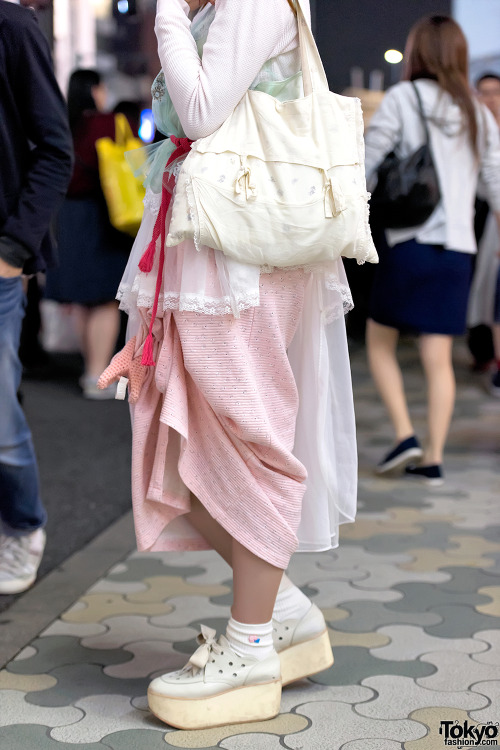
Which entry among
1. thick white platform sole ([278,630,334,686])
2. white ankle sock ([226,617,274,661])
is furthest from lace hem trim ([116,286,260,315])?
thick white platform sole ([278,630,334,686])

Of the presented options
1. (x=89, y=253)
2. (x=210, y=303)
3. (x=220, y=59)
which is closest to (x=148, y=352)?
(x=210, y=303)

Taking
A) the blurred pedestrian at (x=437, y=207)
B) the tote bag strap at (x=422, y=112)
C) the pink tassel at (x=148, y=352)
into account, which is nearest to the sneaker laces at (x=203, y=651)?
the pink tassel at (x=148, y=352)

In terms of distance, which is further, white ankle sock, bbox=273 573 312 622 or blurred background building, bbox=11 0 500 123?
blurred background building, bbox=11 0 500 123

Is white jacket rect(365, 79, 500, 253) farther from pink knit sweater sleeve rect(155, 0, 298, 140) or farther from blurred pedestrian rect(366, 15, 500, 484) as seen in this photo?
pink knit sweater sleeve rect(155, 0, 298, 140)

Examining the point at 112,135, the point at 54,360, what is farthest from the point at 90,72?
the point at 54,360

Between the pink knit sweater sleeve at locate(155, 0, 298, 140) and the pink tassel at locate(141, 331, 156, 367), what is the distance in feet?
1.34

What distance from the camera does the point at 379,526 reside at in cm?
348

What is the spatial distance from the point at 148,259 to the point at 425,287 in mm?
2275

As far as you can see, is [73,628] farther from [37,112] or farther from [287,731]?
[37,112]

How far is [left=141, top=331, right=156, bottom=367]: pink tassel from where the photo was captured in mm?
2000

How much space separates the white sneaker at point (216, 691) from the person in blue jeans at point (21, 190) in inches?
36.0

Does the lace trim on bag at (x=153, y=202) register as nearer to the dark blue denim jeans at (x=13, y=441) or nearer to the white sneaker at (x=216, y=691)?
the dark blue denim jeans at (x=13, y=441)

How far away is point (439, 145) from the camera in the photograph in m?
3.98

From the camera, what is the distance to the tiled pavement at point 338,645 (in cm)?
199
